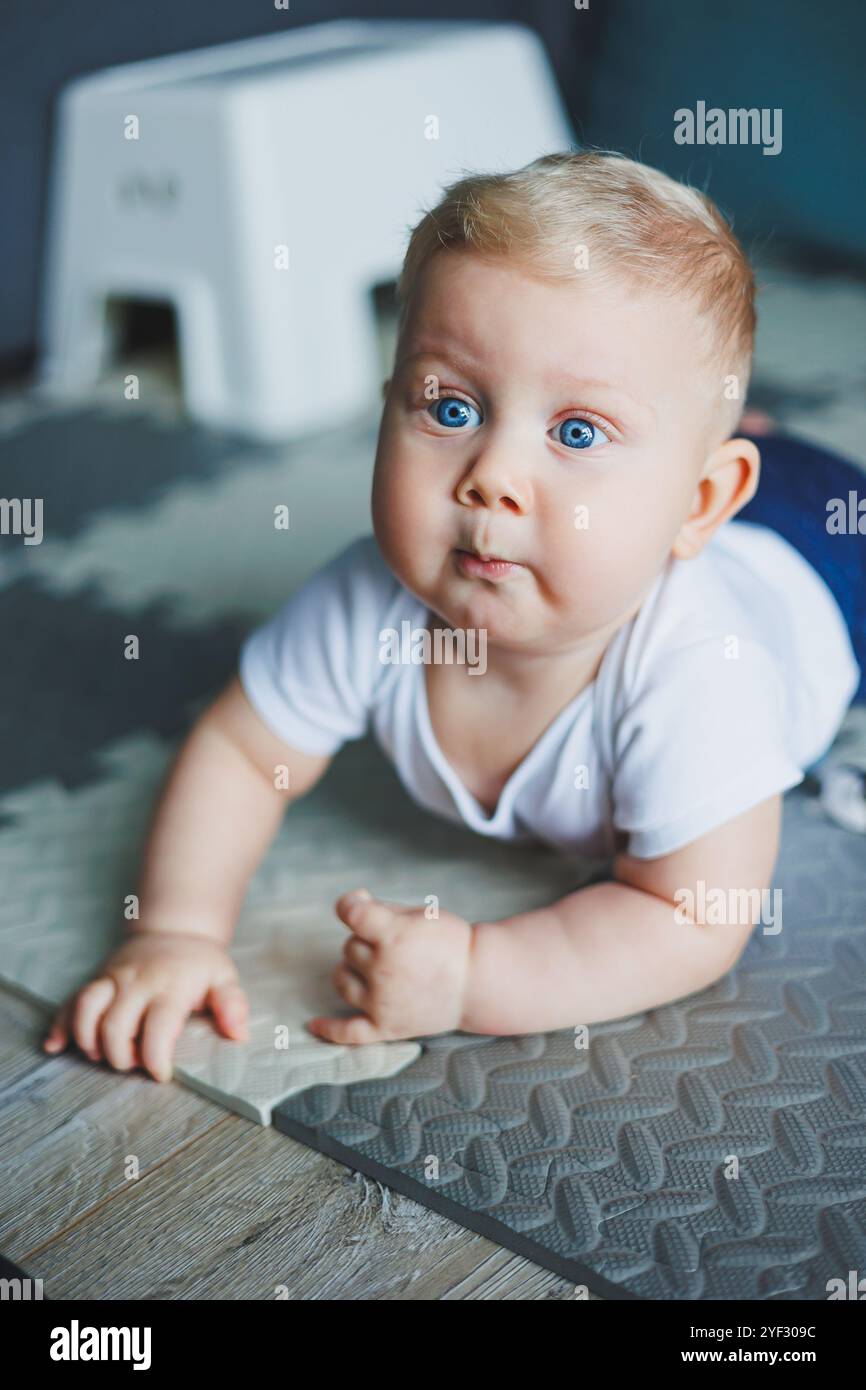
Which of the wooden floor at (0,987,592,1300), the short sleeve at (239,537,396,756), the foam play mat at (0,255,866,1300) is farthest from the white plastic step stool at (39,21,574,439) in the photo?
the wooden floor at (0,987,592,1300)

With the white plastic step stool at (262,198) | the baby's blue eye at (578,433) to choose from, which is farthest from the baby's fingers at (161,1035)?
the white plastic step stool at (262,198)

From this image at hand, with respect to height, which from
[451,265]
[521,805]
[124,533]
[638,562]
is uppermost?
[451,265]

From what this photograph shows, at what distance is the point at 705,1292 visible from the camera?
687mm

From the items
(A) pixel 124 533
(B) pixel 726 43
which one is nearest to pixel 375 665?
(A) pixel 124 533

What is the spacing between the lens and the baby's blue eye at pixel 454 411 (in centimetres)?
75

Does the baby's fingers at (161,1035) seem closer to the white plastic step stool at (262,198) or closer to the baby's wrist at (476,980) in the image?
the baby's wrist at (476,980)

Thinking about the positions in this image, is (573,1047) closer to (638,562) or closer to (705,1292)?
(705,1292)

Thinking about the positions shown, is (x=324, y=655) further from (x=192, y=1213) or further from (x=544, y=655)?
(x=192, y=1213)

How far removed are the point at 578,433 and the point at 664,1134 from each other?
39 cm

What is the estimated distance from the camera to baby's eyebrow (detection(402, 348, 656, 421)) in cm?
72

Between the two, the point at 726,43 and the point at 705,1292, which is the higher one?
the point at 726,43

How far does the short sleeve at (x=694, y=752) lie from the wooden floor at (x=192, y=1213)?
26cm

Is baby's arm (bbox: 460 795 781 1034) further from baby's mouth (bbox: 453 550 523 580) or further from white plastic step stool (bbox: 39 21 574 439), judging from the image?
white plastic step stool (bbox: 39 21 574 439)

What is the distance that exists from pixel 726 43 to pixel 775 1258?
2038mm
